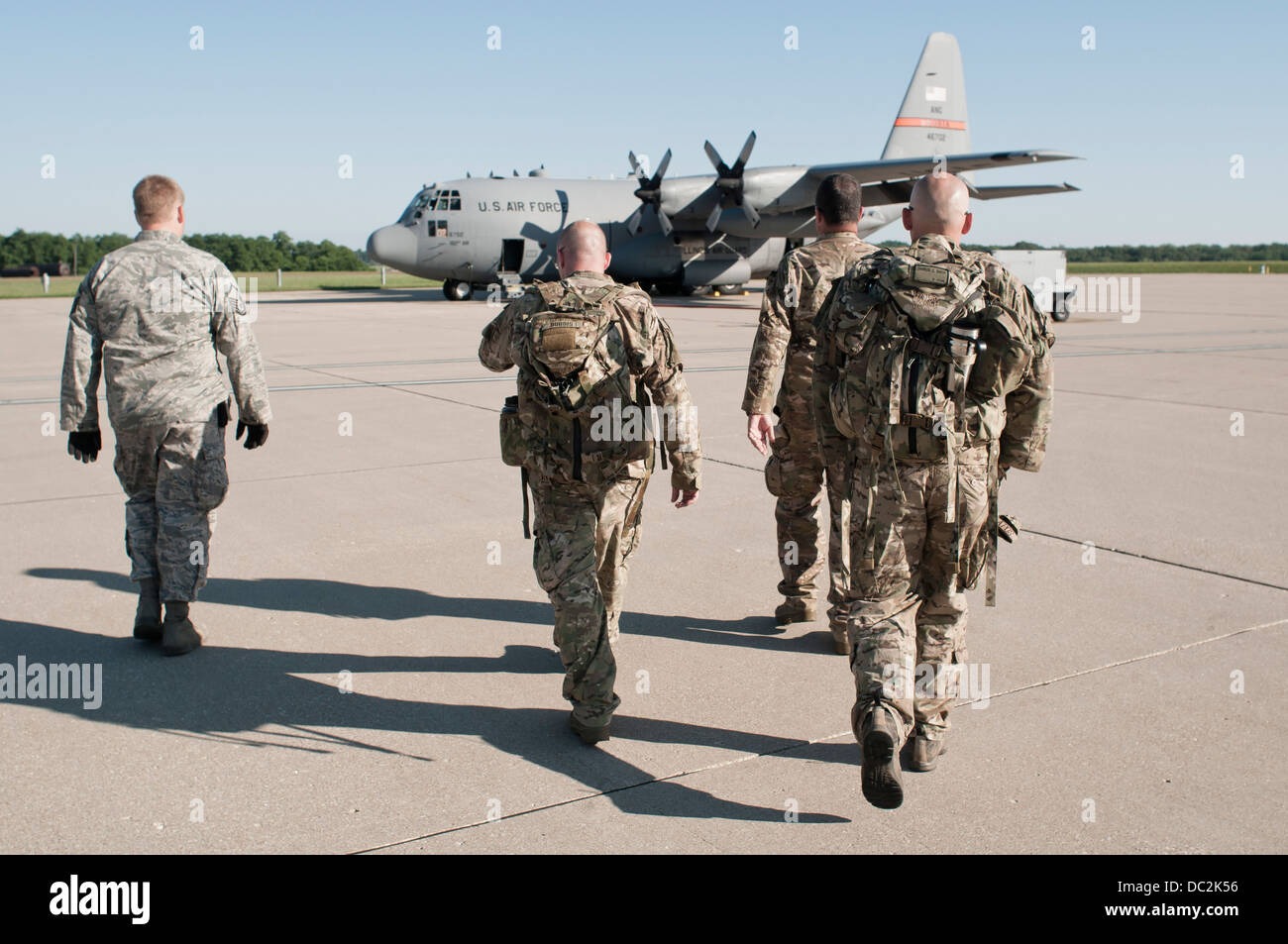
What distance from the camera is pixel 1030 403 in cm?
355

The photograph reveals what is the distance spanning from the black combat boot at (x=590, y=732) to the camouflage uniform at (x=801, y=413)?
1.13 meters

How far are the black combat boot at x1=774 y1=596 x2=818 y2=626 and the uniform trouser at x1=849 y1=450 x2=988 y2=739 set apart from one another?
57.3 inches

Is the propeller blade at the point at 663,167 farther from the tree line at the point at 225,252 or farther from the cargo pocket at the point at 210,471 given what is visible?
the tree line at the point at 225,252

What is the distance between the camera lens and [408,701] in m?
4.18

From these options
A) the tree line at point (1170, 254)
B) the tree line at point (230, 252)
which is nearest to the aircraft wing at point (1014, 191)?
the tree line at point (230, 252)

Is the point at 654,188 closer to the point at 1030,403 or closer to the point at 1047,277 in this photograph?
the point at 1047,277

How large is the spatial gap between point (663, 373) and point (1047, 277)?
23.0m

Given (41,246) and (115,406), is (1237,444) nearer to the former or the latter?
(115,406)

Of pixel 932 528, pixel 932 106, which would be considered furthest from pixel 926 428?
pixel 932 106

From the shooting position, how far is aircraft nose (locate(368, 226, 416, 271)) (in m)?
26.4

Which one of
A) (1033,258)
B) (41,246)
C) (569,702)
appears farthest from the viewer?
(41,246)

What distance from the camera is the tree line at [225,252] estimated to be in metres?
67.2
